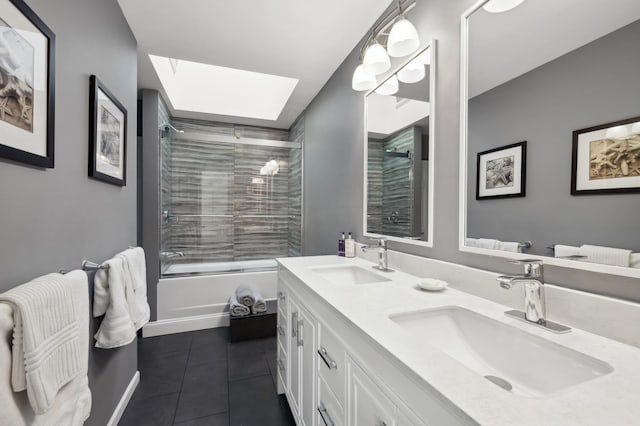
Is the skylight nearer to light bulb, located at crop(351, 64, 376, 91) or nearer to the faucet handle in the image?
light bulb, located at crop(351, 64, 376, 91)

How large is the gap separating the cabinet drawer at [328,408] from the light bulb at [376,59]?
1.53m

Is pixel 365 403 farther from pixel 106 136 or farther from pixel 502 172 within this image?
pixel 106 136

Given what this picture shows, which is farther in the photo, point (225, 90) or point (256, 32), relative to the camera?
point (225, 90)

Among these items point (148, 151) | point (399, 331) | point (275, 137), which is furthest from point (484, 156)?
point (275, 137)

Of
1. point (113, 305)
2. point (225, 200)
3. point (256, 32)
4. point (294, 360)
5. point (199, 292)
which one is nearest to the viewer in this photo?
point (113, 305)

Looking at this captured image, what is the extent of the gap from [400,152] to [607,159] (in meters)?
0.94

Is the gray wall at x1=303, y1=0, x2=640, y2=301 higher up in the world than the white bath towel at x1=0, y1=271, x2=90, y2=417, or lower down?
higher up

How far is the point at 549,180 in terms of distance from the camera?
2.77 feet

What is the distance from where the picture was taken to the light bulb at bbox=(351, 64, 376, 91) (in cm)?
165

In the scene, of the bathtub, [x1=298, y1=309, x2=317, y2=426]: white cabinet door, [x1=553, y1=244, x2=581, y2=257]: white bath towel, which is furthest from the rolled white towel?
[x1=553, y1=244, x2=581, y2=257]: white bath towel

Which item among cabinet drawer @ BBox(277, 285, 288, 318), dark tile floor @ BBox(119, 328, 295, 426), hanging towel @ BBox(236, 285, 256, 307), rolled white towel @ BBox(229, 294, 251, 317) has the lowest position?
dark tile floor @ BBox(119, 328, 295, 426)

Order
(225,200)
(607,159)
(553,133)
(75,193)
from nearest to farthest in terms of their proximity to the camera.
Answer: (607,159) → (553,133) → (75,193) → (225,200)

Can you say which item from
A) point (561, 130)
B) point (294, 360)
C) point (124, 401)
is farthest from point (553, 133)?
point (124, 401)

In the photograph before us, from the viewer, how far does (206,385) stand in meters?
1.90
